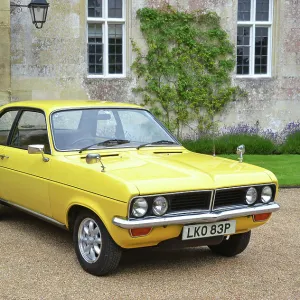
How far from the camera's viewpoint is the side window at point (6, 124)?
24.6 feet

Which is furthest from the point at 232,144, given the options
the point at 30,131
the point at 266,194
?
the point at 266,194

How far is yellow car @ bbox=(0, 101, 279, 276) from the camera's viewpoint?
17.2 feet

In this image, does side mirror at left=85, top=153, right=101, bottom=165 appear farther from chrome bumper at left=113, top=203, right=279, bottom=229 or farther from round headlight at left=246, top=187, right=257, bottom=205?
round headlight at left=246, top=187, right=257, bottom=205

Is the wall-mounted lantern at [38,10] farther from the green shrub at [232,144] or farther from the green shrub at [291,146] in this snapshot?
the green shrub at [291,146]

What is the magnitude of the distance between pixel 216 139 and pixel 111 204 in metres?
11.2

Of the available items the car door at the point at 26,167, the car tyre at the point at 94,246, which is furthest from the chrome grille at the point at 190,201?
the car door at the point at 26,167

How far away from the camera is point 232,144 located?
15891 mm

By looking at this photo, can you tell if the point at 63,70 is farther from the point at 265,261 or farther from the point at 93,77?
the point at 265,261

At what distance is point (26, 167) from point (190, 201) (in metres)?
2.07

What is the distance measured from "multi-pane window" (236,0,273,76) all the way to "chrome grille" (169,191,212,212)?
41.0ft

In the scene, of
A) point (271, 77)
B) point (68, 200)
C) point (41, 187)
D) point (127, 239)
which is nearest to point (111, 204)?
point (127, 239)

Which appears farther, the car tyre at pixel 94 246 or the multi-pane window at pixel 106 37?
the multi-pane window at pixel 106 37

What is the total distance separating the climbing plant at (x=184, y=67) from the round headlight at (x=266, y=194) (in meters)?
10.7

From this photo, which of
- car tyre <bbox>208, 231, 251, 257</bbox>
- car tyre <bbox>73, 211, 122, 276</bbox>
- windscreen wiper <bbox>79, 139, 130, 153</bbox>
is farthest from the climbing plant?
car tyre <bbox>73, 211, 122, 276</bbox>
